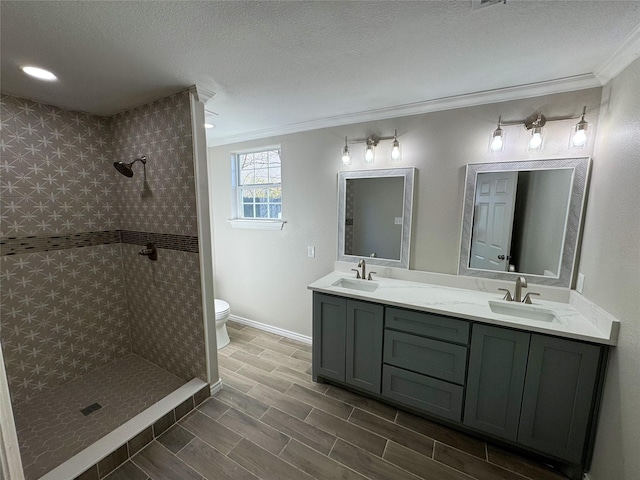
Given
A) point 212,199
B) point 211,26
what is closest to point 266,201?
point 212,199

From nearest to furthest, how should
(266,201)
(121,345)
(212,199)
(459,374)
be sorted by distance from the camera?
(459,374), (121,345), (266,201), (212,199)

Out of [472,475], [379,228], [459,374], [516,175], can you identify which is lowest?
[472,475]

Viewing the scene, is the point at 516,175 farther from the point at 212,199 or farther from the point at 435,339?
the point at 212,199

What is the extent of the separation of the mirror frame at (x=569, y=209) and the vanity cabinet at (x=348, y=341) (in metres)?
0.91

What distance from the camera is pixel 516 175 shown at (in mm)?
1941

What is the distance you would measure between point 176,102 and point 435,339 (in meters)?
2.45

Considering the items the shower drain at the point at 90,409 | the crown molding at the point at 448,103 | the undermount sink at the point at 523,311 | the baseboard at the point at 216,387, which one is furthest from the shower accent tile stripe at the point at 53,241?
the undermount sink at the point at 523,311

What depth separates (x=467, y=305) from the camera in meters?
1.82

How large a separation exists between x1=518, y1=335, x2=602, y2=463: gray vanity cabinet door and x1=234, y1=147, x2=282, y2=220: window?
246 centimetres

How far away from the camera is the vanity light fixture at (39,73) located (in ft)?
5.07

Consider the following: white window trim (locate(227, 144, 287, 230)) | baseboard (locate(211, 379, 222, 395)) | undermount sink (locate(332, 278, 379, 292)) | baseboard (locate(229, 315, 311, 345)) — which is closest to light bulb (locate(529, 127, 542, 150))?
undermount sink (locate(332, 278, 379, 292))

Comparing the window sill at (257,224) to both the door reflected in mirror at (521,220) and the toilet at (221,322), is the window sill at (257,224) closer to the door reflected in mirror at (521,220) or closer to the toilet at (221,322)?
the toilet at (221,322)

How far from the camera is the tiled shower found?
196cm

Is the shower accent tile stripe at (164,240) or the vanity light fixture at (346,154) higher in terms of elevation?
the vanity light fixture at (346,154)
